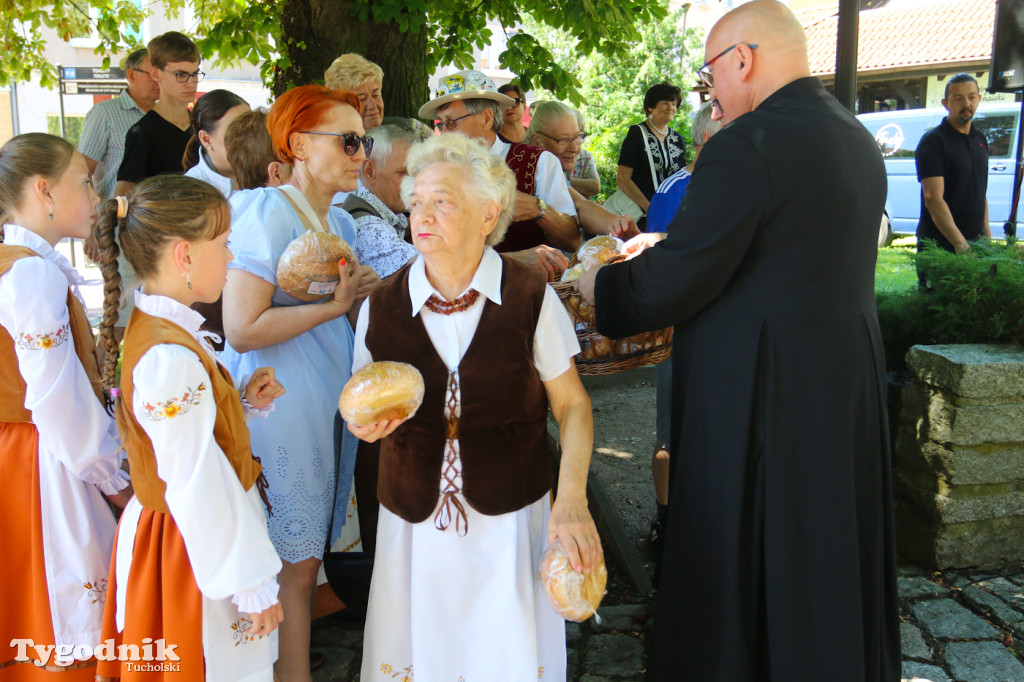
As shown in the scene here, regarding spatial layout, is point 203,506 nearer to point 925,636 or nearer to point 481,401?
point 481,401

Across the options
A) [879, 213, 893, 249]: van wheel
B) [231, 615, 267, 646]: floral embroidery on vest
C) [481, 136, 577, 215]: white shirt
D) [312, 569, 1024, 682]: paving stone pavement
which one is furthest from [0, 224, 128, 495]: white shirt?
[879, 213, 893, 249]: van wheel

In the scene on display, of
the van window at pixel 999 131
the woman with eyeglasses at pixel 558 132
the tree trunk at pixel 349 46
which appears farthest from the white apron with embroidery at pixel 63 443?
the van window at pixel 999 131

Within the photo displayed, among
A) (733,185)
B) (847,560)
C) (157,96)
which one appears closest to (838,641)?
(847,560)

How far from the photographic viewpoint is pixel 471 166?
2.23 meters

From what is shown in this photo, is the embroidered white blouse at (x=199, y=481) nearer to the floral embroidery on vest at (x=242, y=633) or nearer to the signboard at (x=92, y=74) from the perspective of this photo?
the floral embroidery on vest at (x=242, y=633)

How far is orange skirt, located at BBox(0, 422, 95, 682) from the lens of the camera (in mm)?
2299

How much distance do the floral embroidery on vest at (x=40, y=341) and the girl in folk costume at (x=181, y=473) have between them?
8.5 inches

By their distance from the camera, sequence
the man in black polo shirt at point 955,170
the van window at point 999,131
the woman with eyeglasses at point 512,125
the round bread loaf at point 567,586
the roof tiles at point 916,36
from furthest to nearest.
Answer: the roof tiles at point 916,36, the van window at point 999,131, the man in black polo shirt at point 955,170, the woman with eyeglasses at point 512,125, the round bread loaf at point 567,586

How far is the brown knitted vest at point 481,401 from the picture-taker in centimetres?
218

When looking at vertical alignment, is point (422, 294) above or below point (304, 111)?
below

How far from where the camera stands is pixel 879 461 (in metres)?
2.42

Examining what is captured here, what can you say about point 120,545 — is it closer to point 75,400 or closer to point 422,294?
point 75,400

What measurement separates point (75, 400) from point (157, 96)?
11.9 feet

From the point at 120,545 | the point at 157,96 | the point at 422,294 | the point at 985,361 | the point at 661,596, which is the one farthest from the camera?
the point at 157,96
